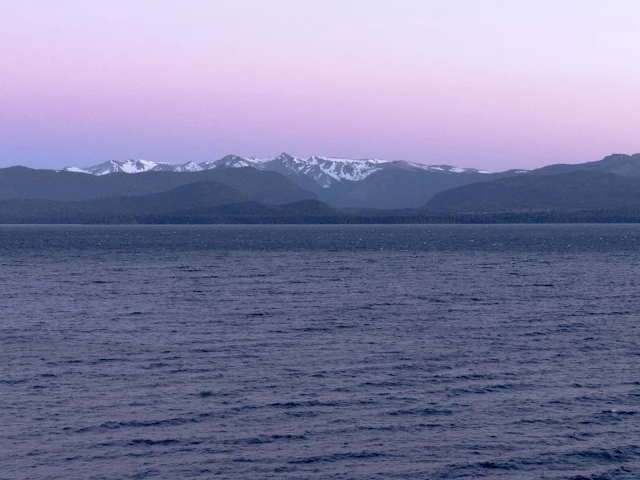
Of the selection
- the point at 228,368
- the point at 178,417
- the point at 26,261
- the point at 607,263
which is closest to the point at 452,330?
the point at 228,368

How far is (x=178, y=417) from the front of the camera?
104ft

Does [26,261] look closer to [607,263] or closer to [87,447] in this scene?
[607,263]

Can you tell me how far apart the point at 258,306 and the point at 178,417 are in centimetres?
3425

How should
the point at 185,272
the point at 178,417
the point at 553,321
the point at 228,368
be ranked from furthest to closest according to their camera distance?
the point at 185,272
the point at 553,321
the point at 228,368
the point at 178,417

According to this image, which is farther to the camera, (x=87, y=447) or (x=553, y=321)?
(x=553, y=321)

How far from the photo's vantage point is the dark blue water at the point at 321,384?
27.4 metres

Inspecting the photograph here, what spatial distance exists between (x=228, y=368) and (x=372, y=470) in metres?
15.5

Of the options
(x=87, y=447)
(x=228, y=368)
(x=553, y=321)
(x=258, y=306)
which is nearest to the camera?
(x=87, y=447)

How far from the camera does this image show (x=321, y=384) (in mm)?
36969

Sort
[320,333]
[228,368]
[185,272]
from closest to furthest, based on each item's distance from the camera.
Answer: [228,368]
[320,333]
[185,272]

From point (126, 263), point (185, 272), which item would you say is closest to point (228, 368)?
point (185, 272)

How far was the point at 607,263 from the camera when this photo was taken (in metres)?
118

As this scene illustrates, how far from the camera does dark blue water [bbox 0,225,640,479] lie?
27.4 m

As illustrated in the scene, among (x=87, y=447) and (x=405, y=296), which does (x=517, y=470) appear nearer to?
(x=87, y=447)
